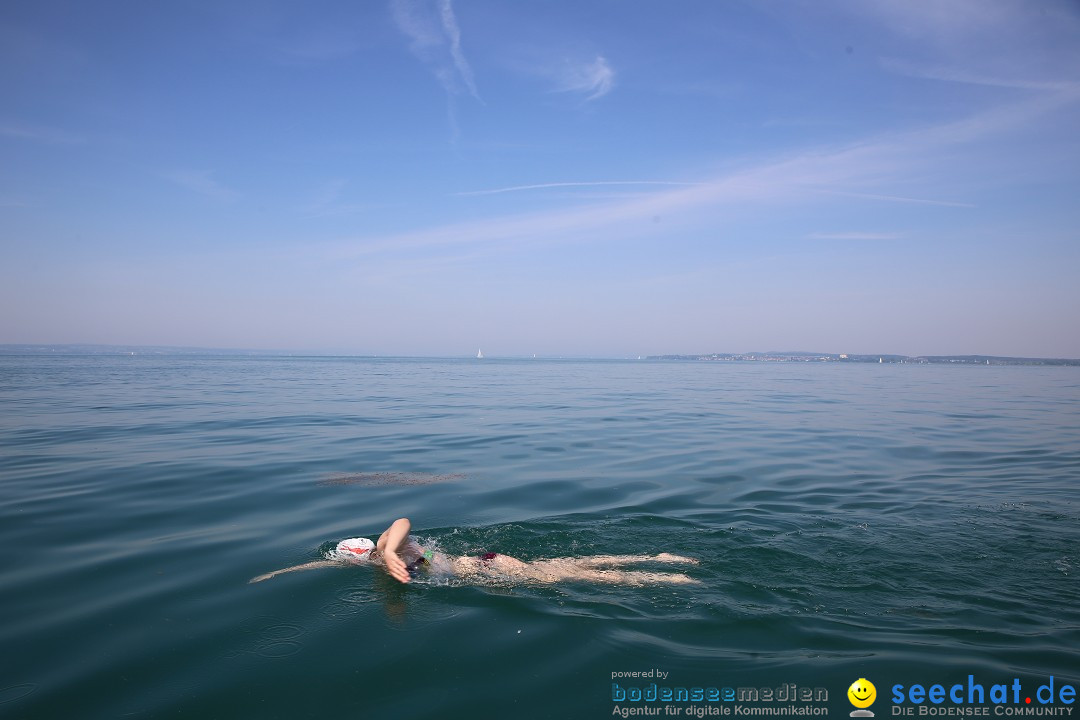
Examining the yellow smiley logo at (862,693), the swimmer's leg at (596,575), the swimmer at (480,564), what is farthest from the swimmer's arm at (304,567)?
the yellow smiley logo at (862,693)

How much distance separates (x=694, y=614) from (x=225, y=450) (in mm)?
13133

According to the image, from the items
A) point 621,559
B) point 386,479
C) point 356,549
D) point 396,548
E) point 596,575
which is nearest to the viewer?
point 396,548

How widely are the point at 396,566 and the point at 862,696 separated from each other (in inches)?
188

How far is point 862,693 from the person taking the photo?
15.4 feet

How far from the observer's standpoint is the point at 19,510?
31.1ft

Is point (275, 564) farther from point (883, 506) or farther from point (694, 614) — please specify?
point (883, 506)

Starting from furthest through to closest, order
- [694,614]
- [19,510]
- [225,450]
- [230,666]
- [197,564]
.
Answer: [225,450]
[19,510]
[197,564]
[694,614]
[230,666]

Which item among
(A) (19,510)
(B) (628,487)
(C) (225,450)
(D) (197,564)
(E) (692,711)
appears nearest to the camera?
(E) (692,711)

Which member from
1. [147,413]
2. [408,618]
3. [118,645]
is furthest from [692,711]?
[147,413]

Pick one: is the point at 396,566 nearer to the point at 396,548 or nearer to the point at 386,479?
the point at 396,548

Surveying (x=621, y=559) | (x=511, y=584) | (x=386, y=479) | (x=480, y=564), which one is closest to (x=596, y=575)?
(x=621, y=559)

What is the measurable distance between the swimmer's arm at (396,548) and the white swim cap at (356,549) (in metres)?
0.48

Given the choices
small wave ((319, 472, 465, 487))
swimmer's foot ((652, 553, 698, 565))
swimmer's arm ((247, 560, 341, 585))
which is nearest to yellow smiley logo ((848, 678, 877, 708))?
swimmer's foot ((652, 553, 698, 565))

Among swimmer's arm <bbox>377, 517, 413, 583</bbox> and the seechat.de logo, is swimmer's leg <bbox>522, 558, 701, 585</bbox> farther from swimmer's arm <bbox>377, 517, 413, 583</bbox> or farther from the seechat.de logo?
the seechat.de logo
